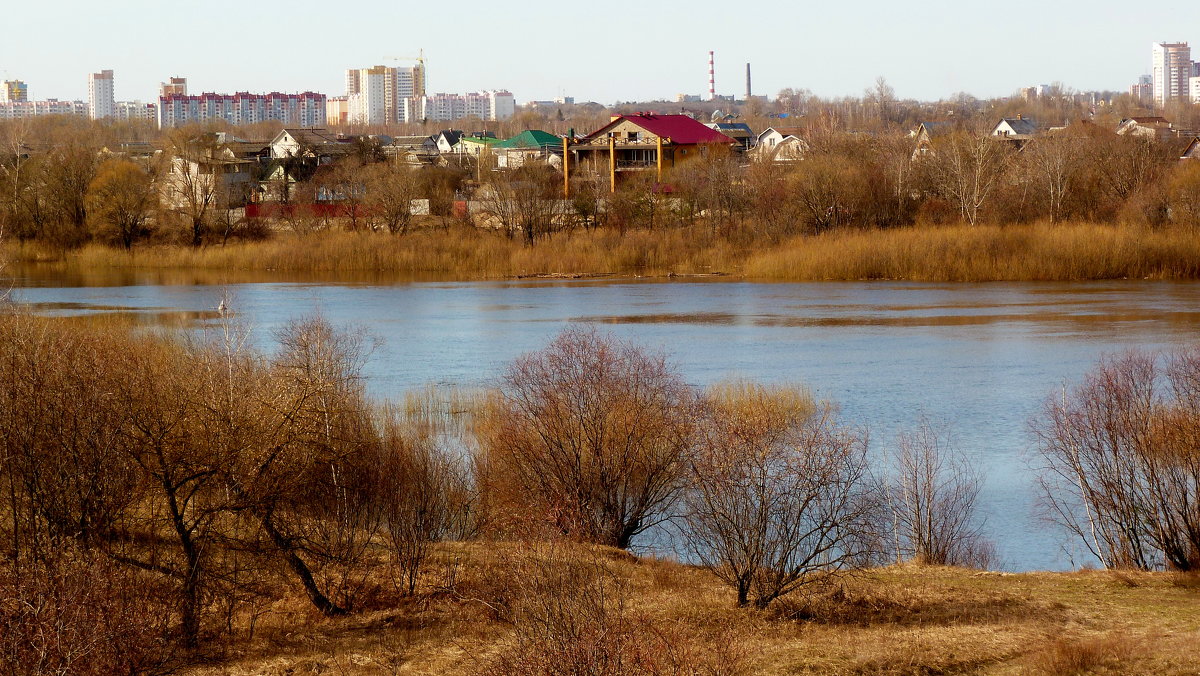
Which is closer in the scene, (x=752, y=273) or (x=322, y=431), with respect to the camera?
(x=322, y=431)

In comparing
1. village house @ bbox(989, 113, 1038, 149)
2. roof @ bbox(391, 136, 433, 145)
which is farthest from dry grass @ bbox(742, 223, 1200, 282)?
roof @ bbox(391, 136, 433, 145)

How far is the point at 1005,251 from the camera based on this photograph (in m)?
39.0

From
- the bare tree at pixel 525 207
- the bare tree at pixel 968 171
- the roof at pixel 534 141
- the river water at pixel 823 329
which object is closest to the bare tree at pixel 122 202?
the river water at pixel 823 329

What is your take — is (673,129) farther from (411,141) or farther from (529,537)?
(529,537)

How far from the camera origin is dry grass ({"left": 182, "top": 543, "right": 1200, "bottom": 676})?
750 cm

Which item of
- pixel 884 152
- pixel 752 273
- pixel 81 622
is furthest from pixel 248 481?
pixel 884 152

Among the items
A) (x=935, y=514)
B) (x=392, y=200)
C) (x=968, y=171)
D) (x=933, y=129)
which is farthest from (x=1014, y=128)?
(x=935, y=514)

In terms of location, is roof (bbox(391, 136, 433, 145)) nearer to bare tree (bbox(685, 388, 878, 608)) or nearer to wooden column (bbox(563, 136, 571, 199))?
wooden column (bbox(563, 136, 571, 199))

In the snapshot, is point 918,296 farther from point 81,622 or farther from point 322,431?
point 81,622

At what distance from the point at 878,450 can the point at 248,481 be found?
894 cm

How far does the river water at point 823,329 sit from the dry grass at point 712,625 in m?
2.47

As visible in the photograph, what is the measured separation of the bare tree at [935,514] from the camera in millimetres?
13406

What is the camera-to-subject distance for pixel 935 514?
14.0 m

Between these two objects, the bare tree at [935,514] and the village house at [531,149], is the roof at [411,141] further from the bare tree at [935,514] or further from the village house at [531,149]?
the bare tree at [935,514]
